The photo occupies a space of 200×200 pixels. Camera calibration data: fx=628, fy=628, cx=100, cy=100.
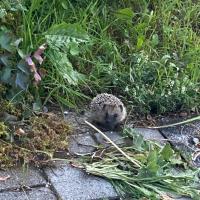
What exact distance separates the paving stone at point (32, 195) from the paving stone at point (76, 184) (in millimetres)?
54

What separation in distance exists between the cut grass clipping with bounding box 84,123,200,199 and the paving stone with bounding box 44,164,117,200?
0.05 meters

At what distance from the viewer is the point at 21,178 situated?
11.8 feet

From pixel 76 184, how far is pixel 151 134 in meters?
0.88

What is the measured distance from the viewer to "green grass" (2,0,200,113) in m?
4.41

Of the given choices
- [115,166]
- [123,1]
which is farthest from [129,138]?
[123,1]

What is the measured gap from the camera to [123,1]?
5285 millimetres

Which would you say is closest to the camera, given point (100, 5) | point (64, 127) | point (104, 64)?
point (64, 127)

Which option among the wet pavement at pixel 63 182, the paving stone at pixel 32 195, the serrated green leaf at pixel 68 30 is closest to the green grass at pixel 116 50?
the serrated green leaf at pixel 68 30

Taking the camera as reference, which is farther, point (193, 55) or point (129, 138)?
point (193, 55)

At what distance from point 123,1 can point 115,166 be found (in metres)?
1.94

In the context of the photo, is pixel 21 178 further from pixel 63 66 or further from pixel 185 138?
pixel 185 138

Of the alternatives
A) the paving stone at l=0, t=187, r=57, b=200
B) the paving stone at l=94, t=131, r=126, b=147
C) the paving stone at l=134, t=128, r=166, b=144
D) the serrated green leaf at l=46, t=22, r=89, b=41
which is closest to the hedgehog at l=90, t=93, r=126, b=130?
the paving stone at l=94, t=131, r=126, b=147

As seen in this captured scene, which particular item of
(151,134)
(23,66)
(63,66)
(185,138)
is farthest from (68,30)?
(185,138)

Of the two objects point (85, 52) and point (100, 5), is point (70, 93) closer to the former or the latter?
point (85, 52)
